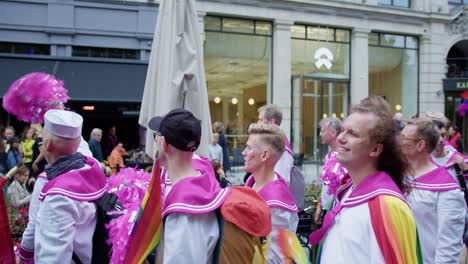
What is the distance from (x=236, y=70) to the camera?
1666 centimetres

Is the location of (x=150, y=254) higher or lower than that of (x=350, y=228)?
lower

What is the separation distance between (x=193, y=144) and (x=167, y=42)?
422 centimetres

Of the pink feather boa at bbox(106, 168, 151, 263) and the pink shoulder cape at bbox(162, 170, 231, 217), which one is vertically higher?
the pink shoulder cape at bbox(162, 170, 231, 217)

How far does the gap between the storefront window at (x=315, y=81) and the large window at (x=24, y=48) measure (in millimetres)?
8562

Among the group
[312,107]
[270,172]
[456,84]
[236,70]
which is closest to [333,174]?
[270,172]

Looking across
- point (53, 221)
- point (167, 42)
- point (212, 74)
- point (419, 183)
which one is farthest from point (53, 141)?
point (212, 74)

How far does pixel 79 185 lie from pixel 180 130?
33.2 inches

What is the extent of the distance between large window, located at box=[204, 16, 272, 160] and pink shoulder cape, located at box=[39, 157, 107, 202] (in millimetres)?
12865

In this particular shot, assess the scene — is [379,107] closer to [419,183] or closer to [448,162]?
[419,183]

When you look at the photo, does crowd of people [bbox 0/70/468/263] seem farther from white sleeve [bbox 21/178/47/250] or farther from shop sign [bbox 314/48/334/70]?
shop sign [bbox 314/48/334/70]

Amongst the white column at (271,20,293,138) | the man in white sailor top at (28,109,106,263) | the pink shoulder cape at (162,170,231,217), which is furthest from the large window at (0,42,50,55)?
the pink shoulder cape at (162,170,231,217)

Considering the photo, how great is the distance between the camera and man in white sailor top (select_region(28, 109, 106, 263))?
2.63 meters

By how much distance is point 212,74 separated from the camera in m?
16.3

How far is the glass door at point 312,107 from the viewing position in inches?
666
